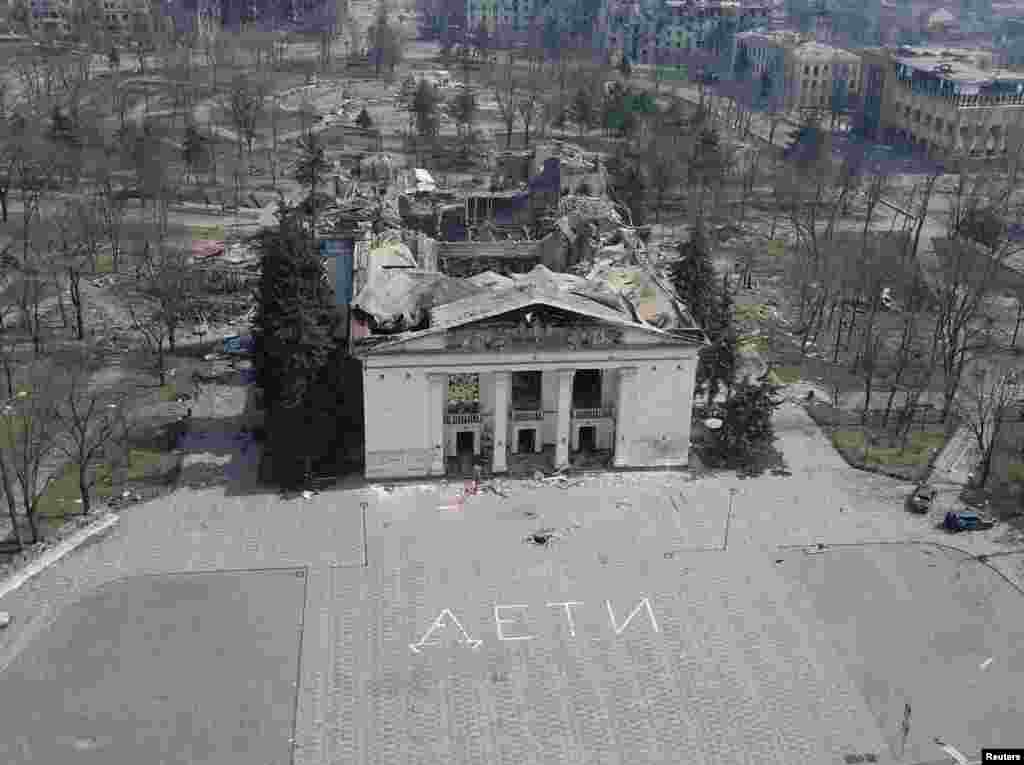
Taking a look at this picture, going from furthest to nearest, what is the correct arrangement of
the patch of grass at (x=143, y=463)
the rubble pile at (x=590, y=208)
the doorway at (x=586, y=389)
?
the rubble pile at (x=590, y=208)
the doorway at (x=586, y=389)
the patch of grass at (x=143, y=463)

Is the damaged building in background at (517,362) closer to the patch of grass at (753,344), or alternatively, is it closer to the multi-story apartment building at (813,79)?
the patch of grass at (753,344)

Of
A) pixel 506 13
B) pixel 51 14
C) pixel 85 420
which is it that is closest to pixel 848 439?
pixel 85 420

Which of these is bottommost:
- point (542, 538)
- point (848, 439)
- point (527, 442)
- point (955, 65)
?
point (542, 538)

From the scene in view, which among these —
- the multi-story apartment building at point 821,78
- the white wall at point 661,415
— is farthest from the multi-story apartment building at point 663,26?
the white wall at point 661,415

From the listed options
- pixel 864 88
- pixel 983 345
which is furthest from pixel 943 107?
pixel 983 345

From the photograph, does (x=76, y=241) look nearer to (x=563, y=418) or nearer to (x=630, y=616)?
(x=563, y=418)

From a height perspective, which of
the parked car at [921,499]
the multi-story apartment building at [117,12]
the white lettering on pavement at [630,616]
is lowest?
the white lettering on pavement at [630,616]

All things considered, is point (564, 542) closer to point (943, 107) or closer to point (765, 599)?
point (765, 599)
